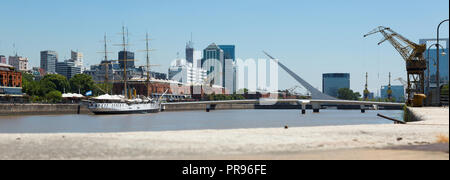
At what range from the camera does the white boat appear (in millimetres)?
105806

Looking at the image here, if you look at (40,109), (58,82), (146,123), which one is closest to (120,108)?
(40,109)

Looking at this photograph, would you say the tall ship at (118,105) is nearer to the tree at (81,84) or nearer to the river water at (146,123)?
the river water at (146,123)

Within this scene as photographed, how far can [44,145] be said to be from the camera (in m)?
11.9

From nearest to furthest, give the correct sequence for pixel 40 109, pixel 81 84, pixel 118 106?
1. pixel 40 109
2. pixel 118 106
3. pixel 81 84

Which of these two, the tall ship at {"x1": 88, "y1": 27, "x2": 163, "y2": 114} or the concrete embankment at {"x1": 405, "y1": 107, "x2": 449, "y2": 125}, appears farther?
the tall ship at {"x1": 88, "y1": 27, "x2": 163, "y2": 114}

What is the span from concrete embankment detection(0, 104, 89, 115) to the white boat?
→ 3612mm

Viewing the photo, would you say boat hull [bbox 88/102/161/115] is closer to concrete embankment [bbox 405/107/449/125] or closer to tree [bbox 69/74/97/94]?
tree [bbox 69/74/97/94]

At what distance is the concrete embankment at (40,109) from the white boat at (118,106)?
3612 millimetres

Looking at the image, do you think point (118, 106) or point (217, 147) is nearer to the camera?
point (217, 147)

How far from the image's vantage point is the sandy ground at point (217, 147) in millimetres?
9898

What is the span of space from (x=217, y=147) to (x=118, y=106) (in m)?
101

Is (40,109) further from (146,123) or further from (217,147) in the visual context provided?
(217,147)

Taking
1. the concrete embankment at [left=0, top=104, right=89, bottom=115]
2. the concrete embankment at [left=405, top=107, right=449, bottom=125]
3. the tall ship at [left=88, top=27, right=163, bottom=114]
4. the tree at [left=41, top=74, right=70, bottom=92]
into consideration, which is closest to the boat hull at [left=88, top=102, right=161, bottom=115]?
the tall ship at [left=88, top=27, right=163, bottom=114]

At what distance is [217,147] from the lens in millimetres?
11273
